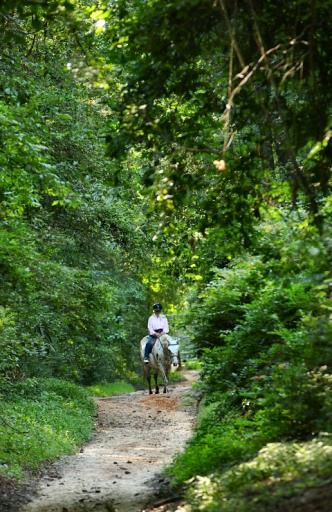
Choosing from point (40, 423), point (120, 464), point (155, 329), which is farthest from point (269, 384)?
point (155, 329)

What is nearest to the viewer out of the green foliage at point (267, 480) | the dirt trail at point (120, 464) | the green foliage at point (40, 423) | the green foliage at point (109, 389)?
the green foliage at point (267, 480)

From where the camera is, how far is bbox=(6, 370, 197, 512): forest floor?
10.2 metres

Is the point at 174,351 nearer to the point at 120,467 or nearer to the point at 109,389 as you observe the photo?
the point at 109,389

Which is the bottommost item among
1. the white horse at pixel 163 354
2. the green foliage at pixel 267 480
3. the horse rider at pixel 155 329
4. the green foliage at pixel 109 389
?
the green foliage at pixel 267 480

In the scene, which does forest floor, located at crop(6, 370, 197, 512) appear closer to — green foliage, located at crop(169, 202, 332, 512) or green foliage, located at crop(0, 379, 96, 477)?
green foliage, located at crop(0, 379, 96, 477)

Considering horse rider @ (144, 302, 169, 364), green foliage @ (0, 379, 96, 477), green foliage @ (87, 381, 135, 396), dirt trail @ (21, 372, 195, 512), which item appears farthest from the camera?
green foliage @ (87, 381, 135, 396)

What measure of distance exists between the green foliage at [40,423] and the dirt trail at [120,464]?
392mm

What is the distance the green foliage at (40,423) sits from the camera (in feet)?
43.7

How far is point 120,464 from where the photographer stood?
44.3ft

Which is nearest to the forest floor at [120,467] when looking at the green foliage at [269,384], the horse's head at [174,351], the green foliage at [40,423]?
the green foliage at [40,423]

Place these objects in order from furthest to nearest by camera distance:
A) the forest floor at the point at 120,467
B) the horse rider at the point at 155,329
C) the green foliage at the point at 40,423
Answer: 1. the horse rider at the point at 155,329
2. the green foliage at the point at 40,423
3. the forest floor at the point at 120,467

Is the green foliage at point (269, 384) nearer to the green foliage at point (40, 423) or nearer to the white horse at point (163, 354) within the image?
the green foliage at point (40, 423)

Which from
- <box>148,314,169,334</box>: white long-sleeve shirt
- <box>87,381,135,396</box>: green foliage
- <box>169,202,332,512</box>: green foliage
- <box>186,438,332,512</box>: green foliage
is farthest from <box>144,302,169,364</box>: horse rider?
<box>186,438,332,512</box>: green foliage

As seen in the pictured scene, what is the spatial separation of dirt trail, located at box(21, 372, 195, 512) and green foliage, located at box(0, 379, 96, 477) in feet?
1.29
